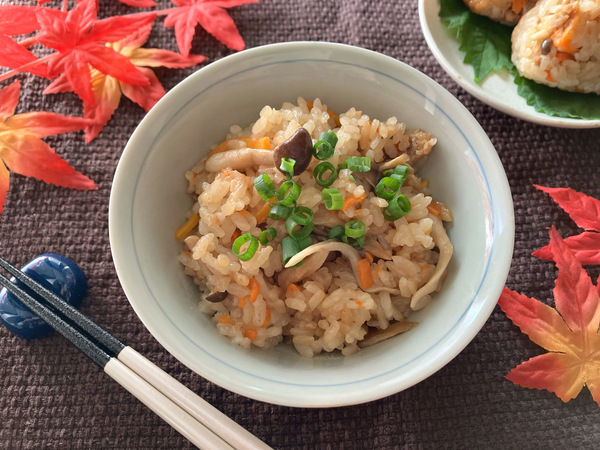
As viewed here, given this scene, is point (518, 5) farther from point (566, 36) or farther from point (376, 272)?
point (376, 272)

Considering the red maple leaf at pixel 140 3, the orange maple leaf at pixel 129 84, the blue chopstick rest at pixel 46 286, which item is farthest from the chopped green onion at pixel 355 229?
the red maple leaf at pixel 140 3

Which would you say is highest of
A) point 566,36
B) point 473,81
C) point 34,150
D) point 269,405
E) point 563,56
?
point 566,36

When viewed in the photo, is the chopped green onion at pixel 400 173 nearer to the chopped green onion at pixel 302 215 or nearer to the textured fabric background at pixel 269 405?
the chopped green onion at pixel 302 215

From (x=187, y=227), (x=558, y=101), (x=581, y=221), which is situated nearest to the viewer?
(x=187, y=227)

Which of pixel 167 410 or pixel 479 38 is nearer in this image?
pixel 167 410

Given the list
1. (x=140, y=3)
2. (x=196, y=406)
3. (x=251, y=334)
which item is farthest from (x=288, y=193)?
(x=140, y=3)

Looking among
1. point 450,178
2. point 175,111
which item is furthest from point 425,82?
point 175,111

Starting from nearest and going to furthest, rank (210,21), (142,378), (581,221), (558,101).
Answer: (142,378) < (581,221) < (558,101) < (210,21)
